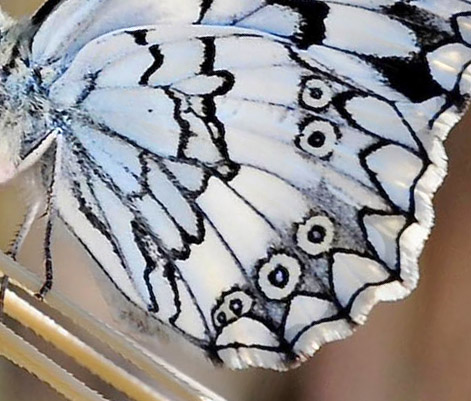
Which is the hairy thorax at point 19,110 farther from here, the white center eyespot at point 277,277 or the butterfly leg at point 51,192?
the white center eyespot at point 277,277

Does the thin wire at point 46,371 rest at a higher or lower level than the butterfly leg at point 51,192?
higher

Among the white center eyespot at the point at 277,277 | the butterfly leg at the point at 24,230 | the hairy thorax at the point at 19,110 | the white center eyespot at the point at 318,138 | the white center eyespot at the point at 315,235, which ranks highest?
the hairy thorax at the point at 19,110

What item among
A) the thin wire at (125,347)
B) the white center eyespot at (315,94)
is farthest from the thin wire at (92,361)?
the white center eyespot at (315,94)

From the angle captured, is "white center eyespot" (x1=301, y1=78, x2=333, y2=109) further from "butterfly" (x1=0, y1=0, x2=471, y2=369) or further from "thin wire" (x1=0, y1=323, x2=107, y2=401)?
"thin wire" (x1=0, y1=323, x2=107, y2=401)

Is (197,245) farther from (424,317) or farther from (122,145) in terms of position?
(424,317)

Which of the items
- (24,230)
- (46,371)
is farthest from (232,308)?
(46,371)

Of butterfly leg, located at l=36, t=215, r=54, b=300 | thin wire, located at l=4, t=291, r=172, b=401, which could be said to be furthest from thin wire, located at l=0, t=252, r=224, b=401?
butterfly leg, located at l=36, t=215, r=54, b=300

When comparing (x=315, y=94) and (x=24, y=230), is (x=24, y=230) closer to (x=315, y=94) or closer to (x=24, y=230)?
(x=24, y=230)

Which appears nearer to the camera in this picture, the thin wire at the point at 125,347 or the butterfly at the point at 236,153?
the thin wire at the point at 125,347
